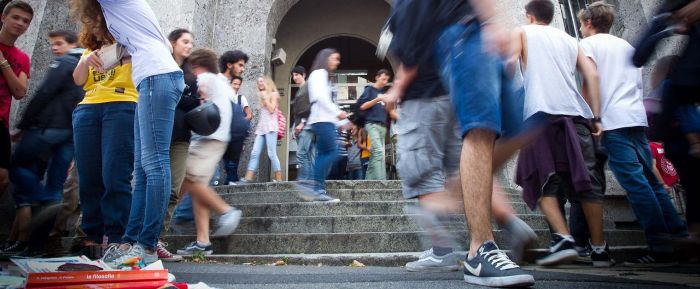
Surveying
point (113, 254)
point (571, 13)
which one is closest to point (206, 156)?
point (113, 254)

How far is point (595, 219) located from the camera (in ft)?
10.6

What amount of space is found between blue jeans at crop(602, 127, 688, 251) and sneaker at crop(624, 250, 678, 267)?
110 millimetres

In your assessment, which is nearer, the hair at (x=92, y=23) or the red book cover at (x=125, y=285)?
the red book cover at (x=125, y=285)

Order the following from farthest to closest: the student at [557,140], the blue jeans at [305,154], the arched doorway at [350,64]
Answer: the arched doorway at [350,64], the blue jeans at [305,154], the student at [557,140]

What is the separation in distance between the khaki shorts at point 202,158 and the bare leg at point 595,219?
9.52ft

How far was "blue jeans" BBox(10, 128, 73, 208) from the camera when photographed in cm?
358

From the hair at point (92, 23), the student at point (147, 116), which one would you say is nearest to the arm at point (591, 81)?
the student at point (147, 116)

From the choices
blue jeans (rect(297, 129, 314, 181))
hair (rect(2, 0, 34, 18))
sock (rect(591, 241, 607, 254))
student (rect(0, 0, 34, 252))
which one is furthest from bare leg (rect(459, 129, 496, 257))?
hair (rect(2, 0, 34, 18))

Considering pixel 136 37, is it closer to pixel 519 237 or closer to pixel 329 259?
pixel 329 259

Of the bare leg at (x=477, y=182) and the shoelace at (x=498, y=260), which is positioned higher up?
the bare leg at (x=477, y=182)

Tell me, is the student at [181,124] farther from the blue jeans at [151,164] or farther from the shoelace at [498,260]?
the shoelace at [498,260]

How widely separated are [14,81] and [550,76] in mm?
4361

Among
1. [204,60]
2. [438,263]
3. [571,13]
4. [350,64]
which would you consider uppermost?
[350,64]

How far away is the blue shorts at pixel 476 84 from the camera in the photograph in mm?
2045
